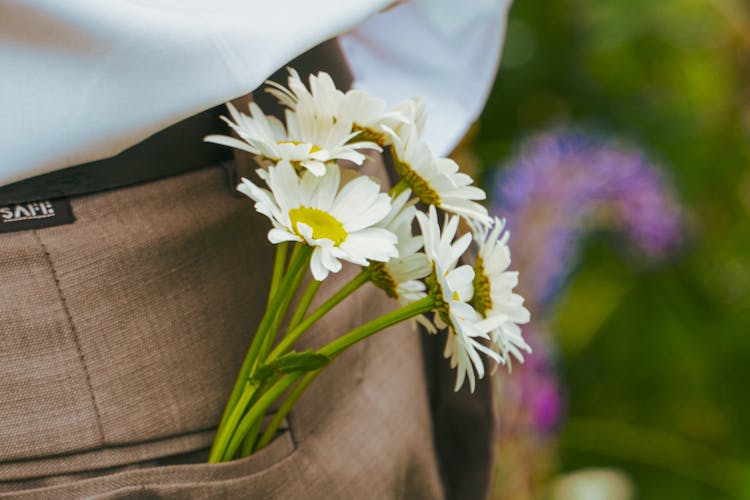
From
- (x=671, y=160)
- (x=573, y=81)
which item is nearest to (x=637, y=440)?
(x=671, y=160)

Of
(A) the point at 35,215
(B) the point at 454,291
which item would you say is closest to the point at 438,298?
(B) the point at 454,291

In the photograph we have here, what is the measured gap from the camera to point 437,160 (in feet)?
1.49

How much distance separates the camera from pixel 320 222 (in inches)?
17.2

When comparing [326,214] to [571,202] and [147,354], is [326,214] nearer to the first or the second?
[147,354]

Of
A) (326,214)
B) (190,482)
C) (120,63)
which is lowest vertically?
(190,482)

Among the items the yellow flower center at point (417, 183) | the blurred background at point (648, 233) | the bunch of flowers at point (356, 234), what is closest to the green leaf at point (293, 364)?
the bunch of flowers at point (356, 234)

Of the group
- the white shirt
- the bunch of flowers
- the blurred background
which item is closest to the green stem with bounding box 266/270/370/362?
the bunch of flowers

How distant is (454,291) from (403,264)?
36 mm

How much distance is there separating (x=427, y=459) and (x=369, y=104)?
34 centimetres

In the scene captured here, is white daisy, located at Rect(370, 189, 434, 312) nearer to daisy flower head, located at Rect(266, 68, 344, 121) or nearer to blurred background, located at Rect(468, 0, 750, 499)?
daisy flower head, located at Rect(266, 68, 344, 121)

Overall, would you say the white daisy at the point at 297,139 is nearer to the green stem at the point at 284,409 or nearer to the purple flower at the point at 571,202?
the green stem at the point at 284,409

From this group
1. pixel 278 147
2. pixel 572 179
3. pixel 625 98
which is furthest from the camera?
pixel 625 98

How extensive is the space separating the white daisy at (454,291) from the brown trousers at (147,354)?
148 millimetres

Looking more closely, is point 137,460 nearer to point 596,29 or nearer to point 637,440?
point 637,440
